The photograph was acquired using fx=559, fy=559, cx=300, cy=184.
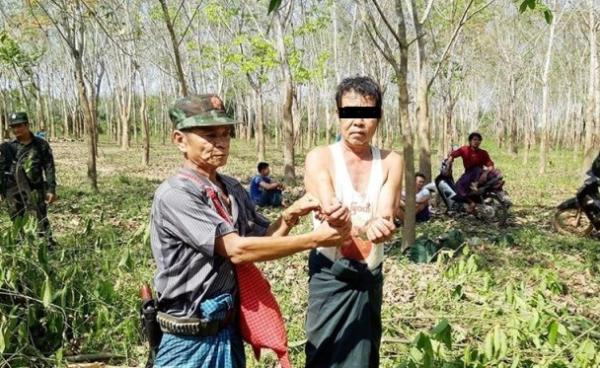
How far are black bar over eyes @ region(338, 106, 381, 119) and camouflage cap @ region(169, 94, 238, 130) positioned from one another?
1.96 ft

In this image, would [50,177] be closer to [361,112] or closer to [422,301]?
[422,301]

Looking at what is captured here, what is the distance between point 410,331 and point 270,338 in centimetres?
193

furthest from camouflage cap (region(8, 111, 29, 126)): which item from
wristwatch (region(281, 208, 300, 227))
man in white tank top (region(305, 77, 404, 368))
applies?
wristwatch (region(281, 208, 300, 227))

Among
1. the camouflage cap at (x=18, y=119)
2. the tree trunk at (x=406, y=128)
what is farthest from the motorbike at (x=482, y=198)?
the camouflage cap at (x=18, y=119)

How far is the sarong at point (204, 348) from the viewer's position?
1.90m

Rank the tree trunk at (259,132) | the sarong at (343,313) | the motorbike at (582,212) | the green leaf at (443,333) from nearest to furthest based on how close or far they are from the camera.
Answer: the green leaf at (443,333) < the sarong at (343,313) < the motorbike at (582,212) < the tree trunk at (259,132)

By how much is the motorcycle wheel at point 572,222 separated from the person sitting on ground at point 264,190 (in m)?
4.57

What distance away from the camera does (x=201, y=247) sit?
180cm

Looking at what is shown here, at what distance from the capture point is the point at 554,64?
33.1 meters

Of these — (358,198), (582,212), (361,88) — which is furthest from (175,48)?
(582,212)

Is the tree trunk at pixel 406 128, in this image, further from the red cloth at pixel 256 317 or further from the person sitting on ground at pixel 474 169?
the red cloth at pixel 256 317

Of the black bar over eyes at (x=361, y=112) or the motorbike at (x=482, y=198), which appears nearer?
the black bar over eyes at (x=361, y=112)

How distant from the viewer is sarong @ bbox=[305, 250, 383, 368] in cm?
236

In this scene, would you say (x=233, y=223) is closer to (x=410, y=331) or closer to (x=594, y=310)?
(x=410, y=331)
